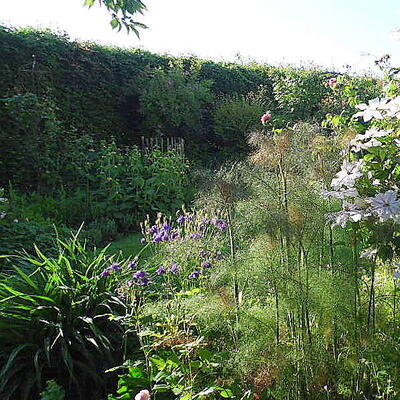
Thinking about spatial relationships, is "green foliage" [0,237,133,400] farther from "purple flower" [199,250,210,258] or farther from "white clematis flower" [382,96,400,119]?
"white clematis flower" [382,96,400,119]

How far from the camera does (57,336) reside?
2.85 m

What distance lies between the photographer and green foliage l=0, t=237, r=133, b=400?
9.29 feet

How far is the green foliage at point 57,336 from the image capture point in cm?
283

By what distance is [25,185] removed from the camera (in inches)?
291

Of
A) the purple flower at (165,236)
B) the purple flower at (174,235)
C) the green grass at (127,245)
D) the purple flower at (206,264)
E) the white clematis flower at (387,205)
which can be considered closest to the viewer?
the white clematis flower at (387,205)

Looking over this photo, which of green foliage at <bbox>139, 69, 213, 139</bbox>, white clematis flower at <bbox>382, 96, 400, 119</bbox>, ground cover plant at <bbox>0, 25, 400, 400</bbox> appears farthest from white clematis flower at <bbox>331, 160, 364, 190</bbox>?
green foliage at <bbox>139, 69, 213, 139</bbox>

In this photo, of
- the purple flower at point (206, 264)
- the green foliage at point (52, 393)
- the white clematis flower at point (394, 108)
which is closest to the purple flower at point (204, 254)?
the purple flower at point (206, 264)

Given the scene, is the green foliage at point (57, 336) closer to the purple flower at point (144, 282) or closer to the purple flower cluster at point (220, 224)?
the purple flower at point (144, 282)

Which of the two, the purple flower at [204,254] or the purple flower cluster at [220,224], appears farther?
the purple flower cluster at [220,224]

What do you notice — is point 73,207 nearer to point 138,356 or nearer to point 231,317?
point 138,356

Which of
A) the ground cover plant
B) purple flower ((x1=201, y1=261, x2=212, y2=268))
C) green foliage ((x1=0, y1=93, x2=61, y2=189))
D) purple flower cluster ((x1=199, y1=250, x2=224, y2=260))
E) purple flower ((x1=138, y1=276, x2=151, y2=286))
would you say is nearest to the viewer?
the ground cover plant

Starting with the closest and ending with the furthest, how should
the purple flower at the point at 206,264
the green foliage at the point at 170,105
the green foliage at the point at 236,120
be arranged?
1. the purple flower at the point at 206,264
2. the green foliage at the point at 170,105
3. the green foliage at the point at 236,120

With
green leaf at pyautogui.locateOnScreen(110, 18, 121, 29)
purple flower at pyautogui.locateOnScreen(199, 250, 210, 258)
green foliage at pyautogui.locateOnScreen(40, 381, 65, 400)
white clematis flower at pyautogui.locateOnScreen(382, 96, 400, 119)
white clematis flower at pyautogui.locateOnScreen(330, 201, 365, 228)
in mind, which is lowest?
green foliage at pyautogui.locateOnScreen(40, 381, 65, 400)

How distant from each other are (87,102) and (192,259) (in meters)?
6.28
